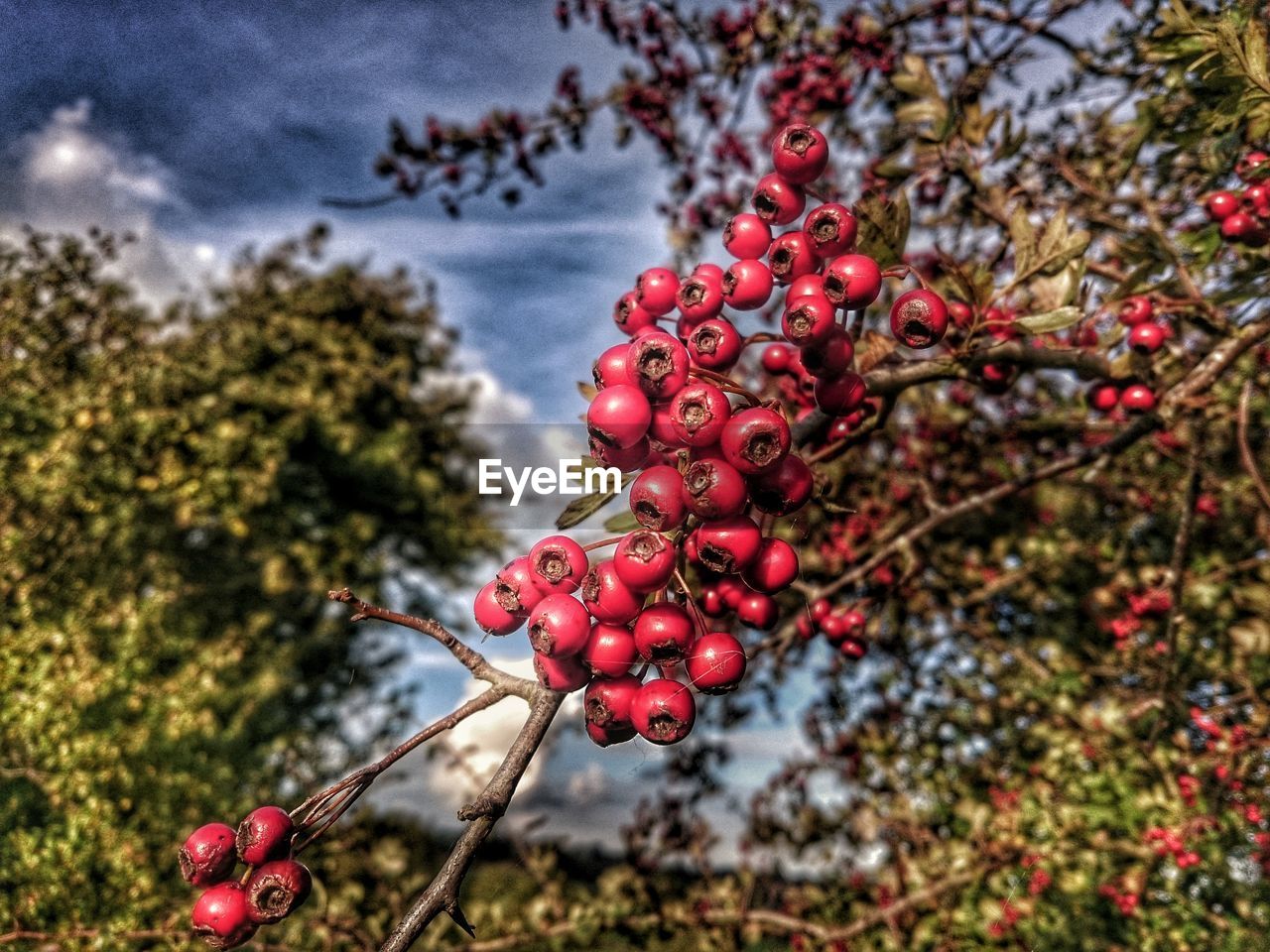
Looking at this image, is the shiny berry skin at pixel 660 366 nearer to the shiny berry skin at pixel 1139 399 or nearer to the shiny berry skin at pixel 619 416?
the shiny berry skin at pixel 619 416

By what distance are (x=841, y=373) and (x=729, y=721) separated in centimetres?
262

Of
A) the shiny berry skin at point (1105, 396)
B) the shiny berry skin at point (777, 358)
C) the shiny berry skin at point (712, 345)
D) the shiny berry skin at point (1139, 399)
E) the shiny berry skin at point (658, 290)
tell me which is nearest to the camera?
the shiny berry skin at point (712, 345)

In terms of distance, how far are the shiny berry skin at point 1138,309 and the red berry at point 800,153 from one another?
2.47ft

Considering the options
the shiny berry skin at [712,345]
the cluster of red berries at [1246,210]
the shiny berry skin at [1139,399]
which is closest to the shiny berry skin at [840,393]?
the shiny berry skin at [712,345]

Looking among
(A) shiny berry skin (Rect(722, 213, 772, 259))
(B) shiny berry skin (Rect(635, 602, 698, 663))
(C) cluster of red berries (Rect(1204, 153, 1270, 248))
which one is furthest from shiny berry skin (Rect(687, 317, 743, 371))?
(C) cluster of red berries (Rect(1204, 153, 1270, 248))

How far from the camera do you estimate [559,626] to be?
67 centimetres

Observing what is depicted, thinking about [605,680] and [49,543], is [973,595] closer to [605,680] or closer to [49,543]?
[605,680]

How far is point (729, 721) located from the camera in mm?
3133

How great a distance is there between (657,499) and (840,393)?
0.26 m

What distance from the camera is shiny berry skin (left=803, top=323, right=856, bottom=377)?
2.55 ft

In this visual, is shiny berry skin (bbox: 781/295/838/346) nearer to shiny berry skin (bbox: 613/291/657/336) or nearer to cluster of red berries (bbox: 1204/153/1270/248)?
shiny berry skin (bbox: 613/291/657/336)

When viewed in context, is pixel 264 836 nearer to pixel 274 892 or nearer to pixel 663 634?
pixel 274 892

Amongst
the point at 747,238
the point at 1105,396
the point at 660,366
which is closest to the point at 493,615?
the point at 660,366

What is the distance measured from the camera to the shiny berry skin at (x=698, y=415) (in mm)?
682
